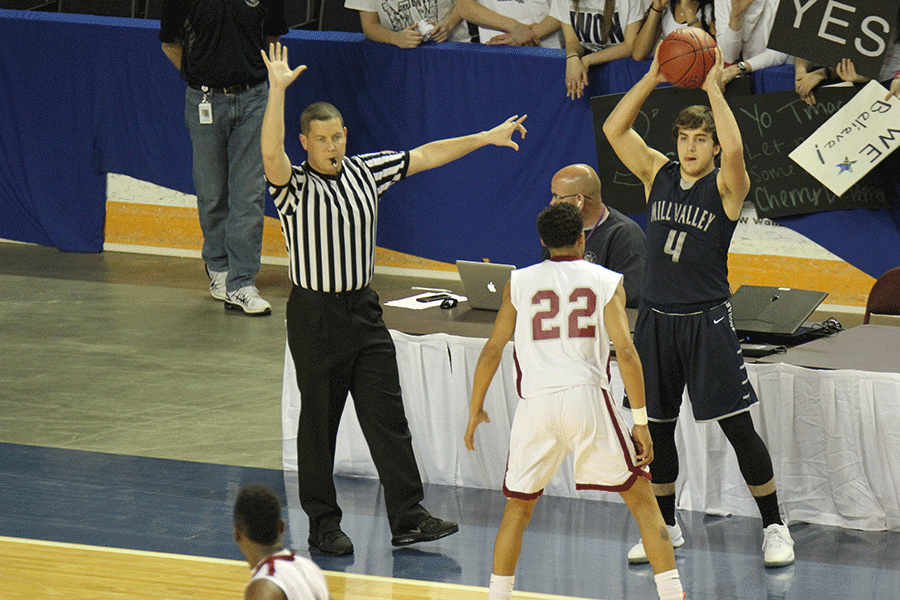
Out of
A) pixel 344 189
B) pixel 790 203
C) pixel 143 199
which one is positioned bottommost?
pixel 143 199

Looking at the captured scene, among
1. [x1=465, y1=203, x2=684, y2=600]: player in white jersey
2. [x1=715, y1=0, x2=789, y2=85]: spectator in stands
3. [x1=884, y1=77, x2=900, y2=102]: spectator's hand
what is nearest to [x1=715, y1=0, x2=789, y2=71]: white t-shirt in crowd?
[x1=715, y1=0, x2=789, y2=85]: spectator in stands

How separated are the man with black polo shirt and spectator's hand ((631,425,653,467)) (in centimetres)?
545

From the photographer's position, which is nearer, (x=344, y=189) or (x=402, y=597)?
(x=402, y=597)

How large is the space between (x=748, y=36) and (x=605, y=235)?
3.71 m

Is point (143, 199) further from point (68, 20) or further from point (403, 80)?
point (403, 80)

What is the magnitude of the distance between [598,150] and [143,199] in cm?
419

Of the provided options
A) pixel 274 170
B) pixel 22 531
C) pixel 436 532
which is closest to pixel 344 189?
pixel 274 170

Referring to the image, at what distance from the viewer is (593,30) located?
9.65 metres

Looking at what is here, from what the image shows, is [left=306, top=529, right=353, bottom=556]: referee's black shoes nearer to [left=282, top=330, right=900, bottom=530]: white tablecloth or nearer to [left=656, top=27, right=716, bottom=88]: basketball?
[left=282, top=330, right=900, bottom=530]: white tablecloth

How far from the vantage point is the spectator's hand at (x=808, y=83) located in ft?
29.1

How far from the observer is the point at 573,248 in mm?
4484

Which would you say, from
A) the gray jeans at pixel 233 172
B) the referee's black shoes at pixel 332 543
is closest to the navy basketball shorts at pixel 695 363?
the referee's black shoes at pixel 332 543

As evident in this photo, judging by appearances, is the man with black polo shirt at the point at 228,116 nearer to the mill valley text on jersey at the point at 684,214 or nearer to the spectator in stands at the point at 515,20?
the spectator in stands at the point at 515,20

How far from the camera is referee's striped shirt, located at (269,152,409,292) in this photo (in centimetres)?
538
